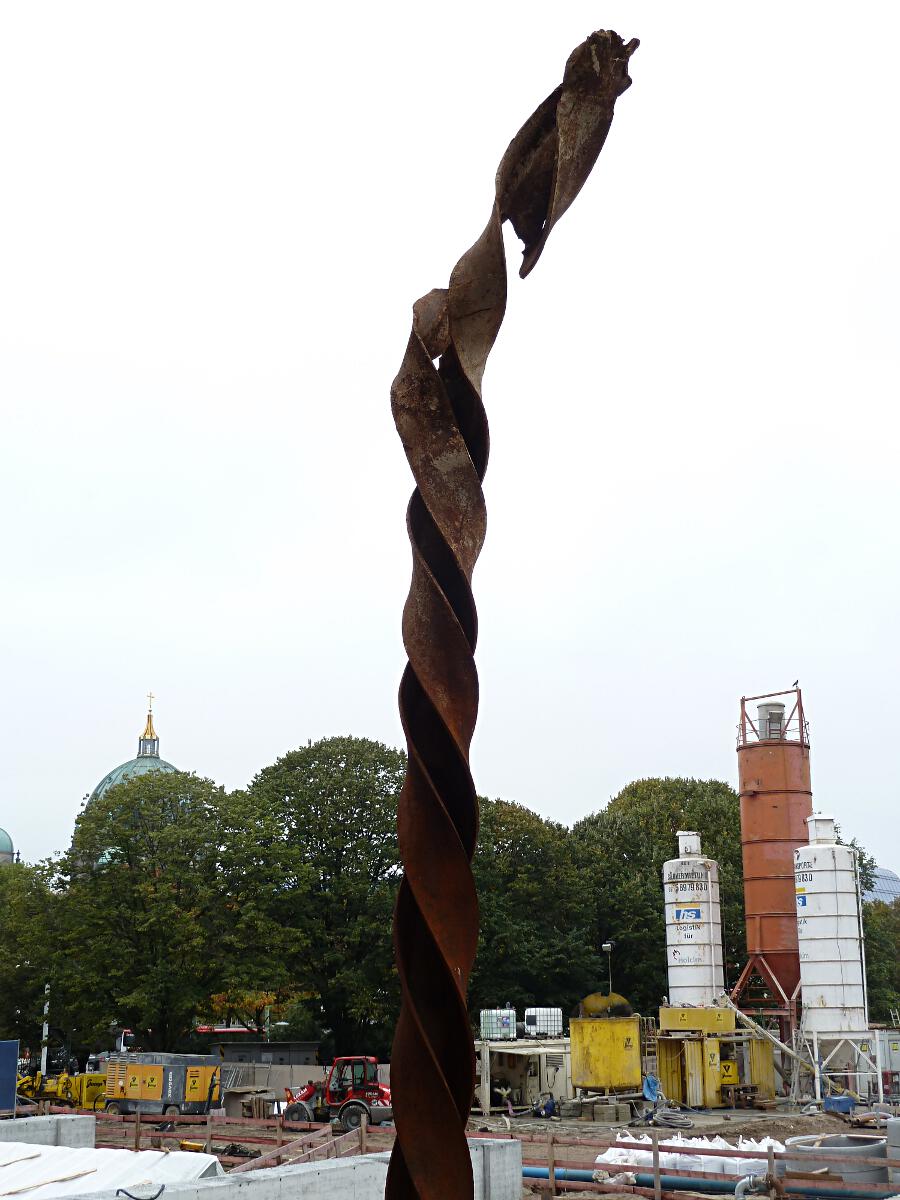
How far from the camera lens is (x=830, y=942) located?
34.2 meters

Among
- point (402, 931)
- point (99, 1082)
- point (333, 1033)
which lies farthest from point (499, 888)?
point (402, 931)

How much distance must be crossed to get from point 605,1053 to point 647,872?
16466 millimetres

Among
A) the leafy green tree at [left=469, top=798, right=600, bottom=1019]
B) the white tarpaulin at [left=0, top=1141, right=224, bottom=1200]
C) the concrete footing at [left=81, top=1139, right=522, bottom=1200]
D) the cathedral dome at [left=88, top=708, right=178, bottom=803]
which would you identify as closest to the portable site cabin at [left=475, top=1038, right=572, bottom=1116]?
the leafy green tree at [left=469, top=798, right=600, bottom=1019]

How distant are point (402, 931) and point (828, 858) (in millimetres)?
34980

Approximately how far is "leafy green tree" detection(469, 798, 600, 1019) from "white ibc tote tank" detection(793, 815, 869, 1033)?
10.2 m

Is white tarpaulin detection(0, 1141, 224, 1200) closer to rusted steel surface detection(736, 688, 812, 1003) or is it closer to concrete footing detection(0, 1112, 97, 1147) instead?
concrete footing detection(0, 1112, 97, 1147)

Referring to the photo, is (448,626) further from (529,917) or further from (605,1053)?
(529,917)

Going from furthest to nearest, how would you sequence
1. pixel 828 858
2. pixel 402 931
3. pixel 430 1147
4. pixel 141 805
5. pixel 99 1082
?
1. pixel 141 805
2. pixel 828 858
3. pixel 99 1082
4. pixel 402 931
5. pixel 430 1147

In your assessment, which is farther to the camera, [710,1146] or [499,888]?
[499,888]

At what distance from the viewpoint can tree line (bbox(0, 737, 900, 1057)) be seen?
114ft

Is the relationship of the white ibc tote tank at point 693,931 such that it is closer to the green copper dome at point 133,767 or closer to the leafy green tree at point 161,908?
the leafy green tree at point 161,908

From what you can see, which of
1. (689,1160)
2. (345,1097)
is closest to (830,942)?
(345,1097)

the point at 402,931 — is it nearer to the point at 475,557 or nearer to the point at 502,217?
the point at 475,557

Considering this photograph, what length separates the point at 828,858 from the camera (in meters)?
34.6
